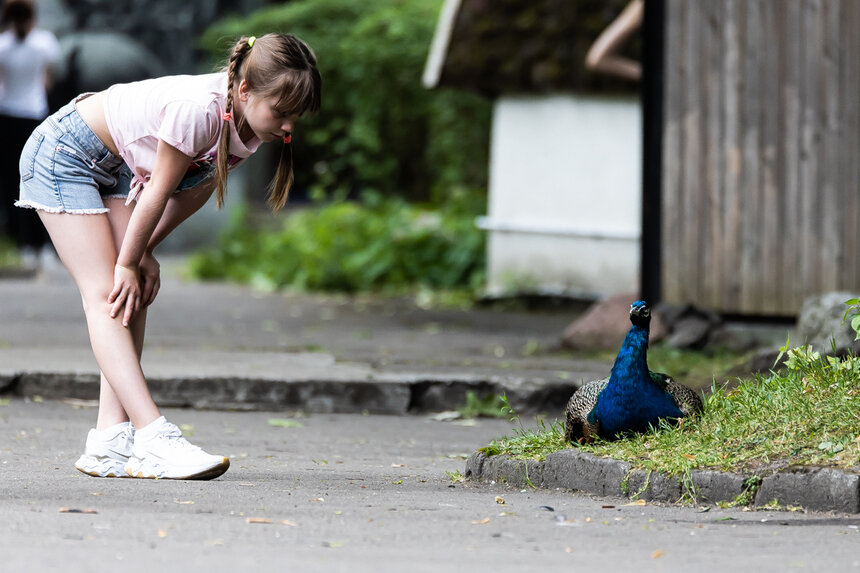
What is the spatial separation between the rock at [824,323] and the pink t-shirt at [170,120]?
3.57 meters

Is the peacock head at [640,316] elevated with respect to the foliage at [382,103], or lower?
lower

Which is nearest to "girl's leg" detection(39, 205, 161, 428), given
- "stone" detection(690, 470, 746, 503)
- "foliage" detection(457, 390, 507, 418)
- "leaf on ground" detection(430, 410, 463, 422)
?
"stone" detection(690, 470, 746, 503)

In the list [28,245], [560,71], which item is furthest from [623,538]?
[28,245]

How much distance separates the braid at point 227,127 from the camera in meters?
4.07

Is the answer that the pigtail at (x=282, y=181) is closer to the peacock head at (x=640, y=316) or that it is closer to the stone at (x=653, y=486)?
the peacock head at (x=640, y=316)

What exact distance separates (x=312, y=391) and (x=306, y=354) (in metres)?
1.03

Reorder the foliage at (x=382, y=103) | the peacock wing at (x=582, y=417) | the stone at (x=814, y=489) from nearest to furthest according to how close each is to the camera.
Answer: the stone at (x=814, y=489) → the peacock wing at (x=582, y=417) → the foliage at (x=382, y=103)

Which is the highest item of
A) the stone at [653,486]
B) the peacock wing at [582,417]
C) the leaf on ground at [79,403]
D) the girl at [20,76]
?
the girl at [20,76]

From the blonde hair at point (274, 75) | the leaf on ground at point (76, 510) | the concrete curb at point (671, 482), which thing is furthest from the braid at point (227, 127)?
the concrete curb at point (671, 482)

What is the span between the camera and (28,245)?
40.8ft

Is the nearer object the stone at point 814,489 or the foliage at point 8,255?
the stone at point 814,489

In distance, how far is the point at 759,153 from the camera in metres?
8.06

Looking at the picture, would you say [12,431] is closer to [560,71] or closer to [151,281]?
[151,281]

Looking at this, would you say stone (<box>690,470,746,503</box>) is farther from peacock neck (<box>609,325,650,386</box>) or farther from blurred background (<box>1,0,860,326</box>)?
blurred background (<box>1,0,860,326</box>)
